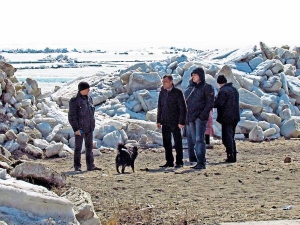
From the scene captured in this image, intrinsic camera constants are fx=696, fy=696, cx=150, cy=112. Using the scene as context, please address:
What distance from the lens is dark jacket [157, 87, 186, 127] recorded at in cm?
1136

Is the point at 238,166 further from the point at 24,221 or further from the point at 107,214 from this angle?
the point at 24,221

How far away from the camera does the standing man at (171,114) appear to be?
11.4 m

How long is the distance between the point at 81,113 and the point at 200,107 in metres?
2.01

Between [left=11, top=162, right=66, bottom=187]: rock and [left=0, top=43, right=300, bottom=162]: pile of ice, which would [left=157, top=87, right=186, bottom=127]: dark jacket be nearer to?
[left=0, top=43, right=300, bottom=162]: pile of ice

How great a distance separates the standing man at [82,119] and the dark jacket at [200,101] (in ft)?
5.55

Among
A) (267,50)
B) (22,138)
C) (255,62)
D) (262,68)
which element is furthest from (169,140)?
(267,50)

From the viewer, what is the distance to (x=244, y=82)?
1789 centimetres

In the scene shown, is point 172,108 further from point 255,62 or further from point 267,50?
point 267,50

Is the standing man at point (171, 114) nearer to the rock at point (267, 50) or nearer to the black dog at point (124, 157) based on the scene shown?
the black dog at point (124, 157)

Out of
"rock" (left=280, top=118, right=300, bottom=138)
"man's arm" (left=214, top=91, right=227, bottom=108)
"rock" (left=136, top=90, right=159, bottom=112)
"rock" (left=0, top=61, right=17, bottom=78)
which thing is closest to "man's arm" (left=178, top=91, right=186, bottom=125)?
"man's arm" (left=214, top=91, right=227, bottom=108)

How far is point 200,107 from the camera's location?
1139cm

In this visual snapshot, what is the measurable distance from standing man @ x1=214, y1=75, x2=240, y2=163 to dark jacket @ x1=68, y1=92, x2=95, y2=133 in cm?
227

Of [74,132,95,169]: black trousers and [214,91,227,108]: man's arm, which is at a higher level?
[214,91,227,108]: man's arm

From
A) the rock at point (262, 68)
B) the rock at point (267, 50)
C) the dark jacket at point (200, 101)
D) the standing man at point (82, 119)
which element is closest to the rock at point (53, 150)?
the standing man at point (82, 119)
